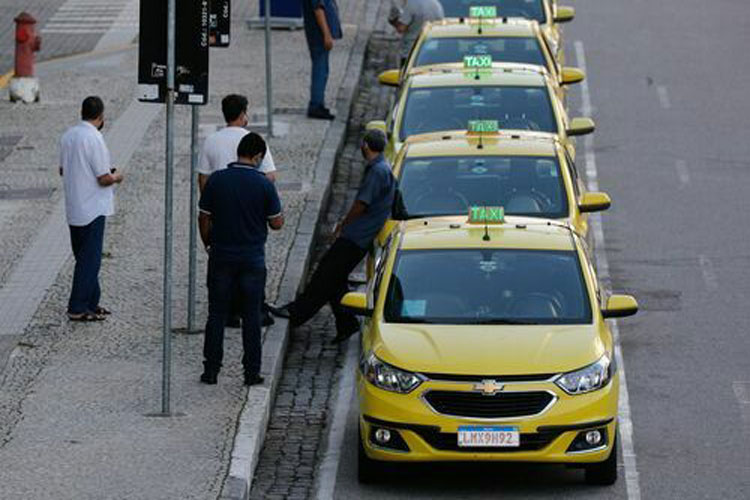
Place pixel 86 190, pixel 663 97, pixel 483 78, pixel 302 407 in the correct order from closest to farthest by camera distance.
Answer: pixel 302 407 → pixel 86 190 → pixel 483 78 → pixel 663 97

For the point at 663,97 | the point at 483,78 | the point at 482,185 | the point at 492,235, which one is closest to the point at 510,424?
the point at 492,235

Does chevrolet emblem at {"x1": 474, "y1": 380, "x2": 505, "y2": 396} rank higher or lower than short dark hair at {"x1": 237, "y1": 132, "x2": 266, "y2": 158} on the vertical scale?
lower

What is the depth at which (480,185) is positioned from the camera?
61.7 ft

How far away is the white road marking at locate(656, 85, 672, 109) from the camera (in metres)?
29.4

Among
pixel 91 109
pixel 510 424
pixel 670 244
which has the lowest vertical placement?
pixel 670 244

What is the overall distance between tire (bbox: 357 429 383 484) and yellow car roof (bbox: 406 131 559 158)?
484cm

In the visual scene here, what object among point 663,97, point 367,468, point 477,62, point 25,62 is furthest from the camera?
point 663,97

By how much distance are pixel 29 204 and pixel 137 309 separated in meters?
4.14

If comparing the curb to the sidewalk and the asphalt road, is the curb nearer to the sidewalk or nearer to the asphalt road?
the sidewalk

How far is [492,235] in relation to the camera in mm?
16172

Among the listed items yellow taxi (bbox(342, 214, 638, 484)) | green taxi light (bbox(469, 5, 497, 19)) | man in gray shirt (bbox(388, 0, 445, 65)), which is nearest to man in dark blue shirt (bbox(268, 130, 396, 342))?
yellow taxi (bbox(342, 214, 638, 484))

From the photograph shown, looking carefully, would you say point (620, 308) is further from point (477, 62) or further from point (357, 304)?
point (477, 62)

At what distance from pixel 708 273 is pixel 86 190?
20.7 ft

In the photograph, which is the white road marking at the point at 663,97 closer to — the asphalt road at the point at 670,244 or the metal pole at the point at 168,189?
the asphalt road at the point at 670,244
